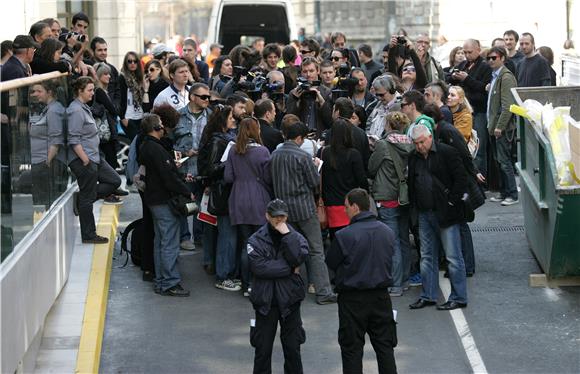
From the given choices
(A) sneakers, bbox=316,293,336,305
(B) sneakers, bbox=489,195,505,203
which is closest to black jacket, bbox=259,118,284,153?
(A) sneakers, bbox=316,293,336,305

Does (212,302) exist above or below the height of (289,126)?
below

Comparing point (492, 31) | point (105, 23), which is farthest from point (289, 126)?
point (492, 31)

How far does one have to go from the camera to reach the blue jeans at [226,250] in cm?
1223

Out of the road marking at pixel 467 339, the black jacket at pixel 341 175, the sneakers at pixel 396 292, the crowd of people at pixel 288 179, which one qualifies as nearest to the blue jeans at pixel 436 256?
the crowd of people at pixel 288 179

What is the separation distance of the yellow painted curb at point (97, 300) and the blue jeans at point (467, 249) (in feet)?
11.8

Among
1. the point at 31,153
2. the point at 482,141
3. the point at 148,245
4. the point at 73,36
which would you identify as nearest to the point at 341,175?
the point at 148,245

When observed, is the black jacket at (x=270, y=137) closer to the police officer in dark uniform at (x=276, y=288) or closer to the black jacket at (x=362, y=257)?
the police officer in dark uniform at (x=276, y=288)

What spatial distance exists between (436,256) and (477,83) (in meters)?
5.32

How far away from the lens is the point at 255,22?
26.2 m

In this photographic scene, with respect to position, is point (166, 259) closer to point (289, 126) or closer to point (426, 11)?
point (289, 126)

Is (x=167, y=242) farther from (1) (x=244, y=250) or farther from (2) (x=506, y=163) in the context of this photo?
(2) (x=506, y=163)

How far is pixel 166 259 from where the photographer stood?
39.3 feet

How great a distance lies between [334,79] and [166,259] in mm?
3867

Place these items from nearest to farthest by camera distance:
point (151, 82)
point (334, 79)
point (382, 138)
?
point (382, 138) < point (334, 79) < point (151, 82)
